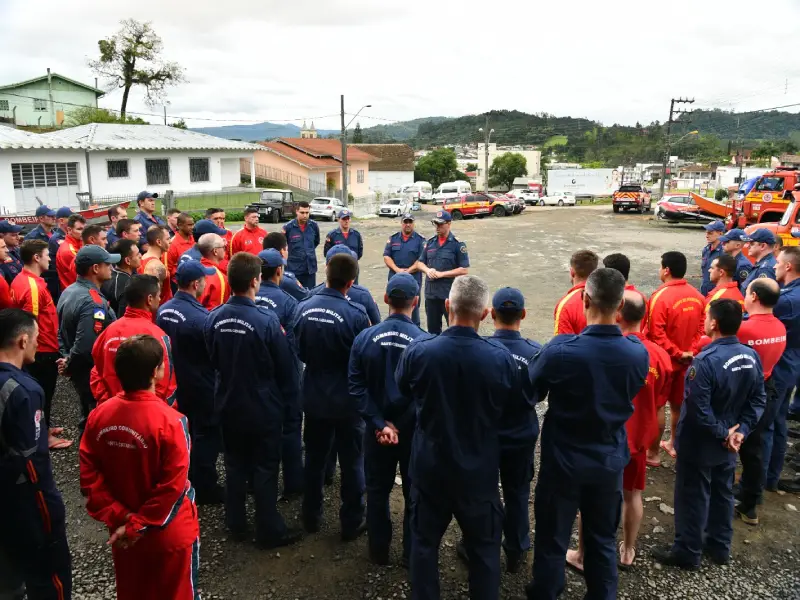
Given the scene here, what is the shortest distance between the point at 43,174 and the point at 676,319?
93.4 ft

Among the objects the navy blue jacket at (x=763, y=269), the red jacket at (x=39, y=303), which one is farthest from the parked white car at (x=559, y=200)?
the red jacket at (x=39, y=303)

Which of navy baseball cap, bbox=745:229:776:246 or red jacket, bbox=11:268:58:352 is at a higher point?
navy baseball cap, bbox=745:229:776:246

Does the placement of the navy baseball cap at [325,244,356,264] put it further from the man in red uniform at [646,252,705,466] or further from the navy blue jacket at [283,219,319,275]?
the navy blue jacket at [283,219,319,275]

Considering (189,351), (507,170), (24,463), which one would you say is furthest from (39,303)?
(507,170)

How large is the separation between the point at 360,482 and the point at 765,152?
333 ft

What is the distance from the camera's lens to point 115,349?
3.67 metres

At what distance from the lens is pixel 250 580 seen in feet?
11.7

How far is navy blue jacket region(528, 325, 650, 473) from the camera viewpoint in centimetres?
286

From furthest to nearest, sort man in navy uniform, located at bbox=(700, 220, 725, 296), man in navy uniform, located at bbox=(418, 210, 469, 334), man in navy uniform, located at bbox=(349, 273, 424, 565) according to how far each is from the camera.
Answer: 1. man in navy uniform, located at bbox=(418, 210, 469, 334)
2. man in navy uniform, located at bbox=(700, 220, 725, 296)
3. man in navy uniform, located at bbox=(349, 273, 424, 565)

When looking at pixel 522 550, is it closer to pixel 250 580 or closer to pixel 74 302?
pixel 250 580

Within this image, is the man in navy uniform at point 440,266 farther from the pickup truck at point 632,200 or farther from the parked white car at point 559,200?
the parked white car at point 559,200

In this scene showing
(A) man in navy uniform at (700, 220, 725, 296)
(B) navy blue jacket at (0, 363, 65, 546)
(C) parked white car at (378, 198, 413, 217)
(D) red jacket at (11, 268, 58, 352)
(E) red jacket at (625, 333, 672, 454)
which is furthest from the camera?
(C) parked white car at (378, 198, 413, 217)

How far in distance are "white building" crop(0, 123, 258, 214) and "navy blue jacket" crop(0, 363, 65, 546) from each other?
24692mm

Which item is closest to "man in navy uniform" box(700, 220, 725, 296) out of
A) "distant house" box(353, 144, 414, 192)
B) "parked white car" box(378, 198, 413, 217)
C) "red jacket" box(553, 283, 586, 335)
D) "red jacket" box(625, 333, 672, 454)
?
"red jacket" box(553, 283, 586, 335)
